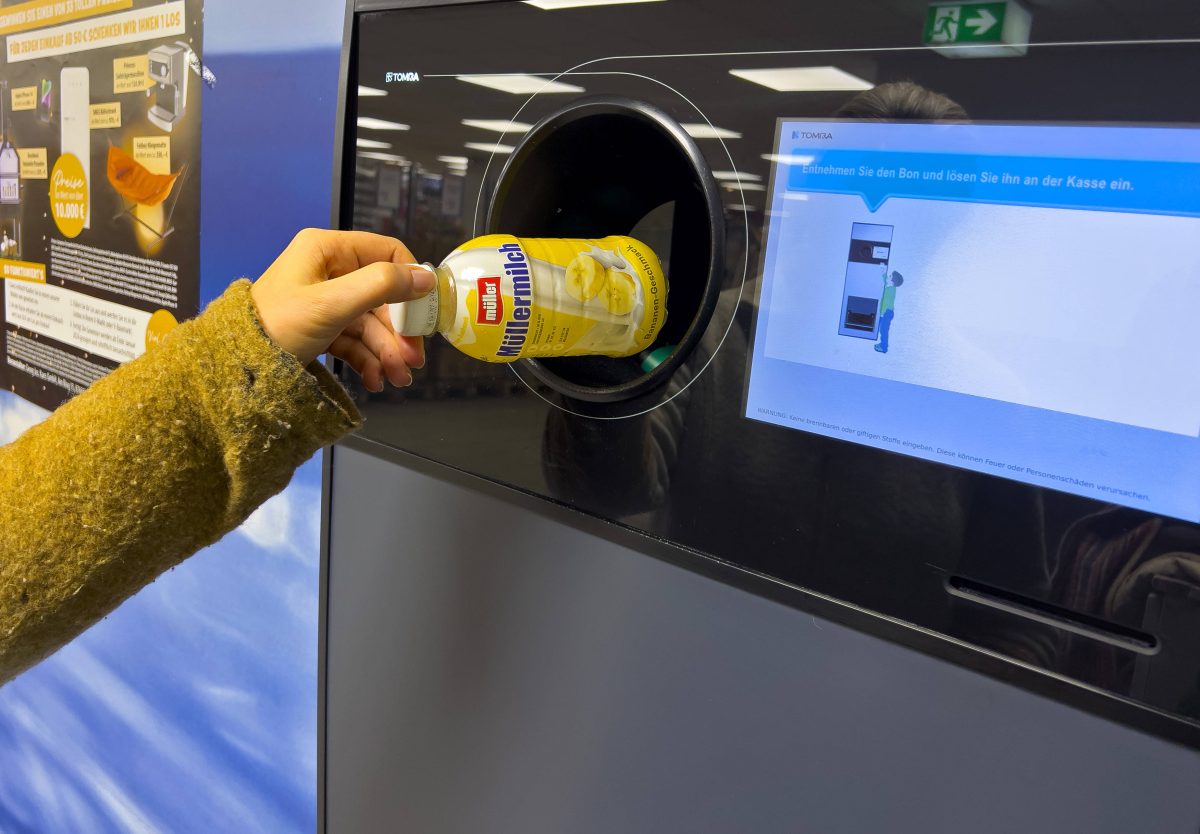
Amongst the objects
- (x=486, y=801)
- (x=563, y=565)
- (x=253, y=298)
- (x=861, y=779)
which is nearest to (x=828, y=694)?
(x=861, y=779)

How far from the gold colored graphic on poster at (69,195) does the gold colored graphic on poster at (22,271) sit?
0.12 m

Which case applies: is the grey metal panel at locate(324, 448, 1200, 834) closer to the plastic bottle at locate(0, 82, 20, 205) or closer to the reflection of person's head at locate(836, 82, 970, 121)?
the reflection of person's head at locate(836, 82, 970, 121)

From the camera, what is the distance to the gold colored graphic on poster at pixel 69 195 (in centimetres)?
155

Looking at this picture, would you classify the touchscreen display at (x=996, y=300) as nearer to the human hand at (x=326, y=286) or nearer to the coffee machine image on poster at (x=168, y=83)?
the human hand at (x=326, y=286)

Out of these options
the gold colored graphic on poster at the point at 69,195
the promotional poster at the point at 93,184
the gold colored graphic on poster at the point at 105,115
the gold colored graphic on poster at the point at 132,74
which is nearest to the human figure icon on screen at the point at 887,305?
the promotional poster at the point at 93,184

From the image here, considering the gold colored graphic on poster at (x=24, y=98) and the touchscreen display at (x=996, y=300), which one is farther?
the gold colored graphic on poster at (x=24, y=98)

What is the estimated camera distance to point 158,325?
1.43 metres

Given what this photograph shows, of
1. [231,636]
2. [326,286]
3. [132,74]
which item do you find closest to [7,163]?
[132,74]

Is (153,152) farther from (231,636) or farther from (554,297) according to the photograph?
(554,297)

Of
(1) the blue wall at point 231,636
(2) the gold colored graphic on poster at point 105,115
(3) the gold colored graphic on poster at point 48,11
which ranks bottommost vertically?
(1) the blue wall at point 231,636

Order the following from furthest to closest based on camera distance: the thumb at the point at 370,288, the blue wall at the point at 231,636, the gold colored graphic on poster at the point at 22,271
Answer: the gold colored graphic on poster at the point at 22,271 → the blue wall at the point at 231,636 → the thumb at the point at 370,288

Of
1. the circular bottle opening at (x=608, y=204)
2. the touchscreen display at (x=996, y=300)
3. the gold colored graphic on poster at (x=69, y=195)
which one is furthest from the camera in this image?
the gold colored graphic on poster at (x=69, y=195)

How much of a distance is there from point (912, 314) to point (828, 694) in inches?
13.1

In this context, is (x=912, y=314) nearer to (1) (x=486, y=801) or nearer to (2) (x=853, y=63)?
(2) (x=853, y=63)
